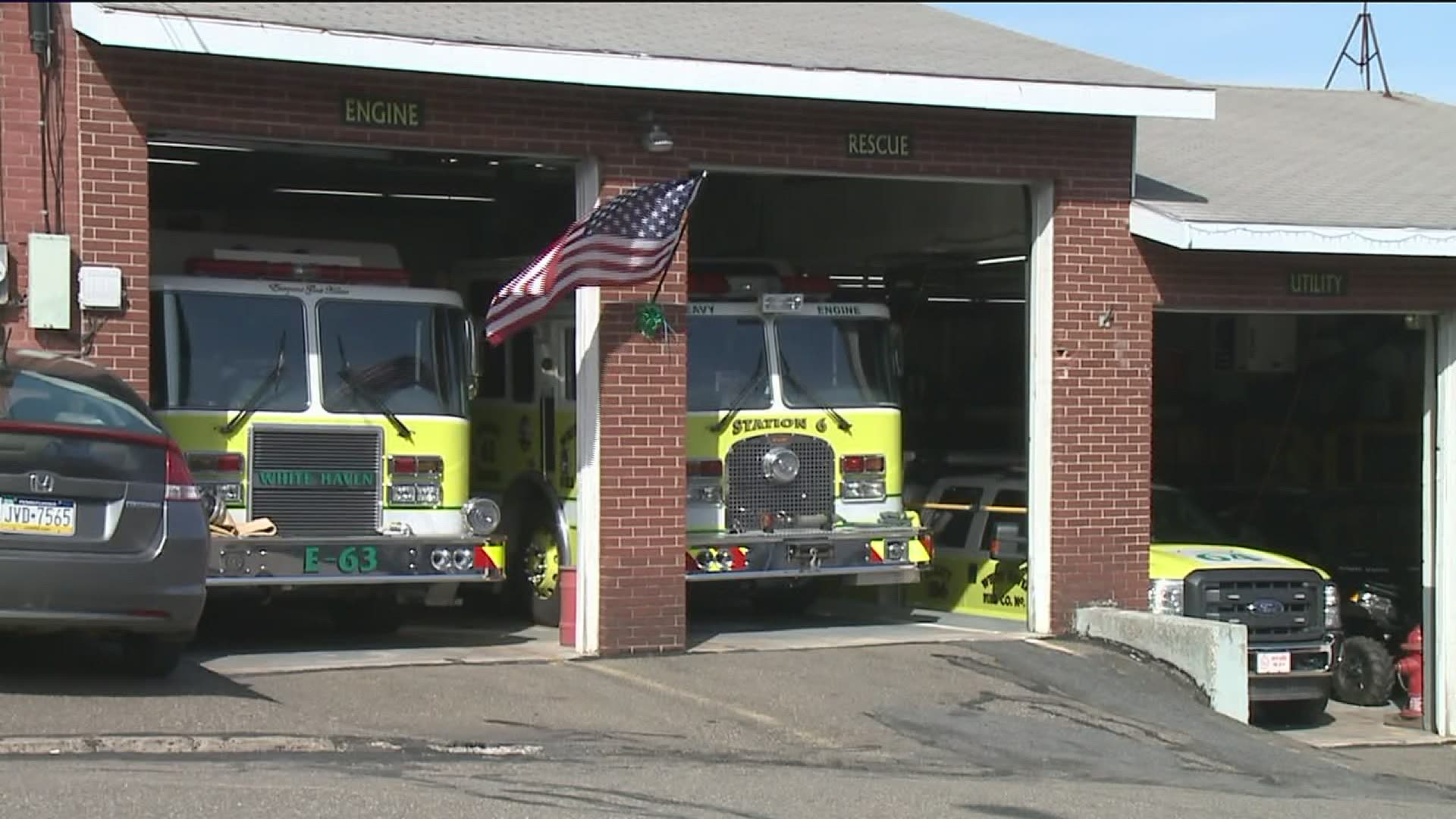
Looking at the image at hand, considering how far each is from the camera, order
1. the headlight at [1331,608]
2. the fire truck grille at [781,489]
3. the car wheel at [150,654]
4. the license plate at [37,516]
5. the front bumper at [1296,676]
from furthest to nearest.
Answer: the headlight at [1331,608] < the front bumper at [1296,676] < the fire truck grille at [781,489] < the car wheel at [150,654] < the license plate at [37,516]

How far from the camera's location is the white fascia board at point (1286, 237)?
1606 centimetres

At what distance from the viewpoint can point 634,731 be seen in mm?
12078

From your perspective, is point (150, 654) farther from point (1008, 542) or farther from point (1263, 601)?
point (1263, 601)

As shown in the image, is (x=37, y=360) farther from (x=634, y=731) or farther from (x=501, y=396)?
(x=501, y=396)

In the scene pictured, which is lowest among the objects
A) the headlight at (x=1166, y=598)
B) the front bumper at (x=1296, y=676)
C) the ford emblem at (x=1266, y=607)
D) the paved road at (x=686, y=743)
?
Answer: the front bumper at (x=1296, y=676)

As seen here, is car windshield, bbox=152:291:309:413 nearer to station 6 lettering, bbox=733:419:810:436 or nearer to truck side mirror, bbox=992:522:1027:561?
station 6 lettering, bbox=733:419:810:436

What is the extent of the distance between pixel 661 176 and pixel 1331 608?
7.28 metres

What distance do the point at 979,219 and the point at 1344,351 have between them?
30.9ft

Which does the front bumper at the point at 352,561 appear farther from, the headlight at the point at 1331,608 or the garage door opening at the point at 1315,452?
the garage door opening at the point at 1315,452

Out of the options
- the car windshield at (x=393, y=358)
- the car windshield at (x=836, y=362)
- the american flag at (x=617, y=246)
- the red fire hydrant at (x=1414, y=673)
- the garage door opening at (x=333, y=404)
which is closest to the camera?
the american flag at (x=617, y=246)

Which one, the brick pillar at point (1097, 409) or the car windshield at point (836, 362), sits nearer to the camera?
the brick pillar at point (1097, 409)

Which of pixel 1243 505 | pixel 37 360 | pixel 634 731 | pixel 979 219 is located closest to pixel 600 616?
pixel 634 731

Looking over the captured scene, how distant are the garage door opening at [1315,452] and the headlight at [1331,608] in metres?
1.73

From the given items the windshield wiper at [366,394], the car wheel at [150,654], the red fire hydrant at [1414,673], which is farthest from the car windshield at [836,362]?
the car wheel at [150,654]
